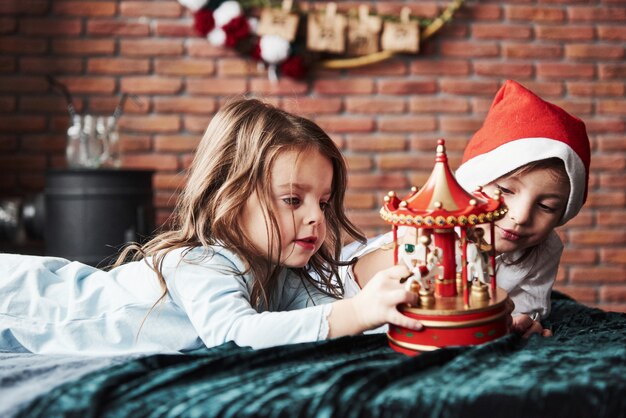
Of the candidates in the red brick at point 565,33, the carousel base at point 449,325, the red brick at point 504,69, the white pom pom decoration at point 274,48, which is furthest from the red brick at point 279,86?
the carousel base at point 449,325

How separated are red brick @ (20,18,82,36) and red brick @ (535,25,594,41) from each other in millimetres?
2305

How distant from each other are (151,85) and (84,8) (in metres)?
0.49

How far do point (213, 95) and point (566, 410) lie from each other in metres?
2.76

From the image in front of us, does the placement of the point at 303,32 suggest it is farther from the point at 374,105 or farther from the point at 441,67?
the point at 441,67

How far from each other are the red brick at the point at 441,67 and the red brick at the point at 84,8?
1522 mm

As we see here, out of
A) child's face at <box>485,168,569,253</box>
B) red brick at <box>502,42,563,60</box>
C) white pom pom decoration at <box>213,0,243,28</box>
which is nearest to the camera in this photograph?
child's face at <box>485,168,569,253</box>

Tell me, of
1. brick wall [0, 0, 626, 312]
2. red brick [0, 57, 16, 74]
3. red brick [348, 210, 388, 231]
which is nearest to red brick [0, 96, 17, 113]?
brick wall [0, 0, 626, 312]

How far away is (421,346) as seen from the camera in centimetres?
97

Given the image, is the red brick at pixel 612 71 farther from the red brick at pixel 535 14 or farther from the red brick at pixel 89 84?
the red brick at pixel 89 84

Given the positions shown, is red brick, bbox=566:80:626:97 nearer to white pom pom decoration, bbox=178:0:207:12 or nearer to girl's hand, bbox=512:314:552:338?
white pom pom decoration, bbox=178:0:207:12

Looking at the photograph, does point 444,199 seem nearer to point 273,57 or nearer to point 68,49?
point 273,57

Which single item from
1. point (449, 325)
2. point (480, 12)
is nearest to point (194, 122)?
point (480, 12)

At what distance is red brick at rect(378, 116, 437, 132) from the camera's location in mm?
3332

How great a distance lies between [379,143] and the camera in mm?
3334
